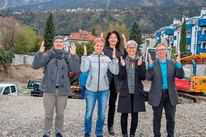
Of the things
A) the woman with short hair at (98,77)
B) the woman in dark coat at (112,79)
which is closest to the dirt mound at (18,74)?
the woman in dark coat at (112,79)

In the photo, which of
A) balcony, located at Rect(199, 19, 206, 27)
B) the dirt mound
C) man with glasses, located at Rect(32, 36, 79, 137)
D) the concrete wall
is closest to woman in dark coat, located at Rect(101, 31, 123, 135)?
man with glasses, located at Rect(32, 36, 79, 137)

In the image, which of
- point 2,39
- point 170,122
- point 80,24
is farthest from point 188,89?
point 80,24

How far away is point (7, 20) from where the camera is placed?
127ft

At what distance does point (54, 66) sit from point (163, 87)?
233 centimetres

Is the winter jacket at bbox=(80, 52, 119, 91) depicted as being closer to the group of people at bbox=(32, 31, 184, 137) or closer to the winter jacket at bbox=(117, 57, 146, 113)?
the group of people at bbox=(32, 31, 184, 137)

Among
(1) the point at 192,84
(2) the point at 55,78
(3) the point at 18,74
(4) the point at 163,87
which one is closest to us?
(2) the point at 55,78

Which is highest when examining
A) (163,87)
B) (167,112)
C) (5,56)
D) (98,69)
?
(5,56)

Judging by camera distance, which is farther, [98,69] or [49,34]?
[49,34]

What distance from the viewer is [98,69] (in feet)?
15.0

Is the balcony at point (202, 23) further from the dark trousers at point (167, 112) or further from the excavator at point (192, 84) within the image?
the dark trousers at point (167, 112)

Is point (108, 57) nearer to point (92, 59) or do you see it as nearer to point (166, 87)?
point (92, 59)

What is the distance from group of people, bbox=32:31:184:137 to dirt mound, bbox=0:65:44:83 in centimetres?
3299

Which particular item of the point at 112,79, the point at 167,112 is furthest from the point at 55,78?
the point at 167,112

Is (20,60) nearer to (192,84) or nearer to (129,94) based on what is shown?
(192,84)
